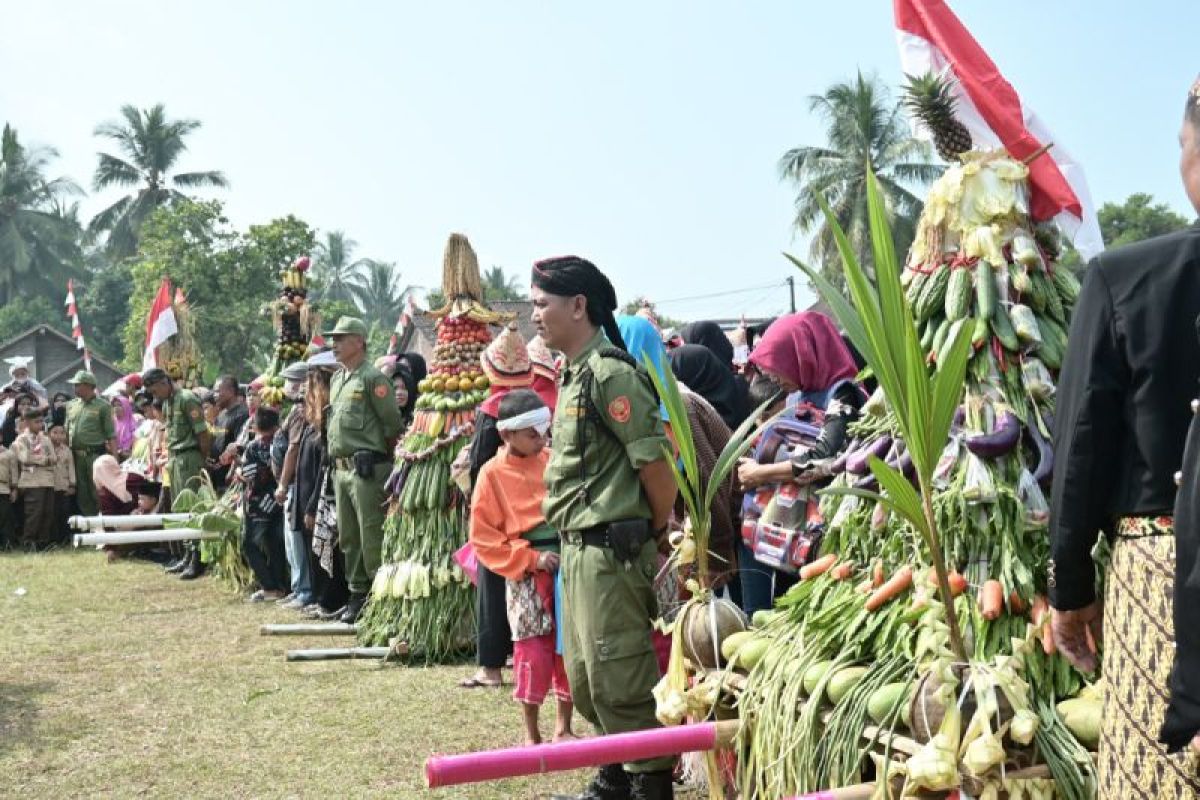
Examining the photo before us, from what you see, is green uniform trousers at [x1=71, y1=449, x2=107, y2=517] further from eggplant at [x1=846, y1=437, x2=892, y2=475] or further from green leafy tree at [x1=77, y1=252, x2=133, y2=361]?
green leafy tree at [x1=77, y1=252, x2=133, y2=361]

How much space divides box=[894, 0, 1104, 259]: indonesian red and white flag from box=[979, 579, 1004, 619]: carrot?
3.64 ft

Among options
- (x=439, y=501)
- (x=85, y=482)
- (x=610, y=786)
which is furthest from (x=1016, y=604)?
(x=85, y=482)

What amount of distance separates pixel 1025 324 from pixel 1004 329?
0.20ft

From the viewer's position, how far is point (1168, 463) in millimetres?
2355

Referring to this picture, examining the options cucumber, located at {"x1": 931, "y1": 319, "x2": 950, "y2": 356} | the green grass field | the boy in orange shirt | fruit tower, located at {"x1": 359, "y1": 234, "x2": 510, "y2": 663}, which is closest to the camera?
cucumber, located at {"x1": 931, "y1": 319, "x2": 950, "y2": 356}

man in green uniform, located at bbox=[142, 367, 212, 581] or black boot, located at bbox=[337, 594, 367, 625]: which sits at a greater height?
man in green uniform, located at bbox=[142, 367, 212, 581]

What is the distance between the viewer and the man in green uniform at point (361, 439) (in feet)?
28.0

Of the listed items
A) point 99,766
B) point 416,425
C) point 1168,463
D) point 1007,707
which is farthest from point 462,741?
point 1168,463

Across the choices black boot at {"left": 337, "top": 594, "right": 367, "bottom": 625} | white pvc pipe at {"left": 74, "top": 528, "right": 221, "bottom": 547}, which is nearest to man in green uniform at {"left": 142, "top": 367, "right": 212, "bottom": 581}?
white pvc pipe at {"left": 74, "top": 528, "right": 221, "bottom": 547}

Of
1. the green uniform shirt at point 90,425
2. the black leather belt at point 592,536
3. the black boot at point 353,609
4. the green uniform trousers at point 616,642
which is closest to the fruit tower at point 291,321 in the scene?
the black boot at point 353,609

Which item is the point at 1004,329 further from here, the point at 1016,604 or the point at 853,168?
the point at 853,168

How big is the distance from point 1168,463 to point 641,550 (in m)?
2.26

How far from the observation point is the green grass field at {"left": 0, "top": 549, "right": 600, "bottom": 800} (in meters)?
5.36

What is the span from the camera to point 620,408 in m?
4.34
